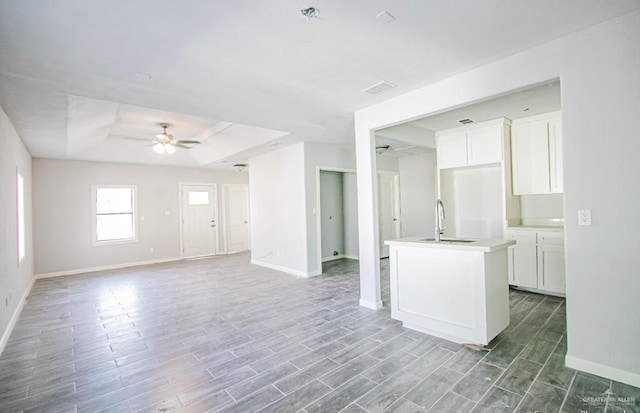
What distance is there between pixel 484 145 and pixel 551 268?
204 cm

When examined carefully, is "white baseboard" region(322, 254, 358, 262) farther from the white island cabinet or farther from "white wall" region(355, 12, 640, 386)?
"white wall" region(355, 12, 640, 386)

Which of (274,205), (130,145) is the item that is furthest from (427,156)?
(130,145)

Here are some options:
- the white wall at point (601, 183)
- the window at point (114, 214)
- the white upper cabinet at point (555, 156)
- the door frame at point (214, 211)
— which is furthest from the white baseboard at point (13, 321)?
the white upper cabinet at point (555, 156)

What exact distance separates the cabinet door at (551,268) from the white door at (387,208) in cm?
347

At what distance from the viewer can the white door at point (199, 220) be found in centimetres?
861

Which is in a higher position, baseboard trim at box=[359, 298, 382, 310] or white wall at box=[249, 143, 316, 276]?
white wall at box=[249, 143, 316, 276]

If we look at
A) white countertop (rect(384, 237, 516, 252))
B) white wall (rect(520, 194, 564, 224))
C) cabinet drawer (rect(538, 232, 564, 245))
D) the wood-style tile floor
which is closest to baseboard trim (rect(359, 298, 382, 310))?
the wood-style tile floor

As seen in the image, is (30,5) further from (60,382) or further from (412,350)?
(412,350)

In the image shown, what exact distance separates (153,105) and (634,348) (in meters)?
5.00

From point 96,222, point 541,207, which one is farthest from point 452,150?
point 96,222

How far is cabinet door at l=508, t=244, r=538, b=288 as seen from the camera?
172 inches

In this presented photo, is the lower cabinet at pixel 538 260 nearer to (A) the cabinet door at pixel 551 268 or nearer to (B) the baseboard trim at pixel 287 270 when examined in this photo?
(A) the cabinet door at pixel 551 268

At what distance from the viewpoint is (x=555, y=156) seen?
4.42 meters

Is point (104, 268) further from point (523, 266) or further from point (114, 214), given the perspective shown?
point (523, 266)
